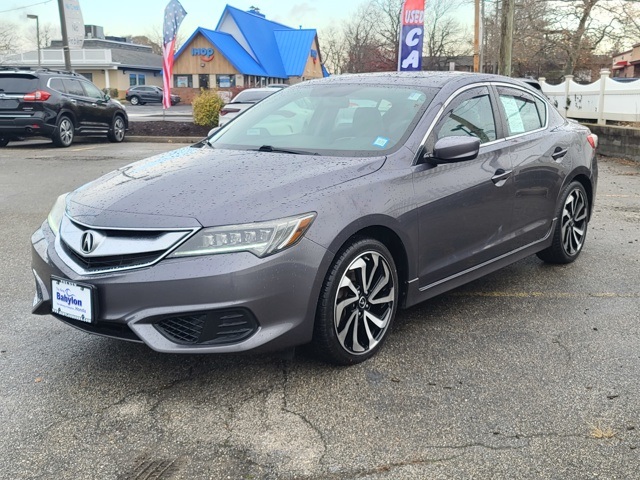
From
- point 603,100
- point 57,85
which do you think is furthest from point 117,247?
point 603,100

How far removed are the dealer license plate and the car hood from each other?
1.06 feet

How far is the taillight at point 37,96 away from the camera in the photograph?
48.5 feet

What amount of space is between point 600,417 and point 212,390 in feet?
6.12

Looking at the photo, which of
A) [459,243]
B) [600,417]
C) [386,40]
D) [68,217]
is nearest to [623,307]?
[459,243]

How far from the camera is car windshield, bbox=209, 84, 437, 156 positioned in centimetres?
403

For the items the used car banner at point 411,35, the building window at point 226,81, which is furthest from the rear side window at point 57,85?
the building window at point 226,81

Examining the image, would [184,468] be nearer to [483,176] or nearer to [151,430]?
[151,430]

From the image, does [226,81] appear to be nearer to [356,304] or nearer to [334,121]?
[334,121]

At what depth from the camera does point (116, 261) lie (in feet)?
10.3

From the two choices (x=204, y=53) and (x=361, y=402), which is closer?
(x=361, y=402)

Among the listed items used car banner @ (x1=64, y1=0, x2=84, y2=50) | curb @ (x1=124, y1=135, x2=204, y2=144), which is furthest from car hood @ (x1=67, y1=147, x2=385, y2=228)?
used car banner @ (x1=64, y1=0, x2=84, y2=50)

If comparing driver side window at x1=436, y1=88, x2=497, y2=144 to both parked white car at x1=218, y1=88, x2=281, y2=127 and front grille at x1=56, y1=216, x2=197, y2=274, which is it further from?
parked white car at x1=218, y1=88, x2=281, y2=127

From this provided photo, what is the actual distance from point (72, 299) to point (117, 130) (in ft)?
52.2

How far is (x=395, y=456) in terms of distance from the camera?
2.74 metres
